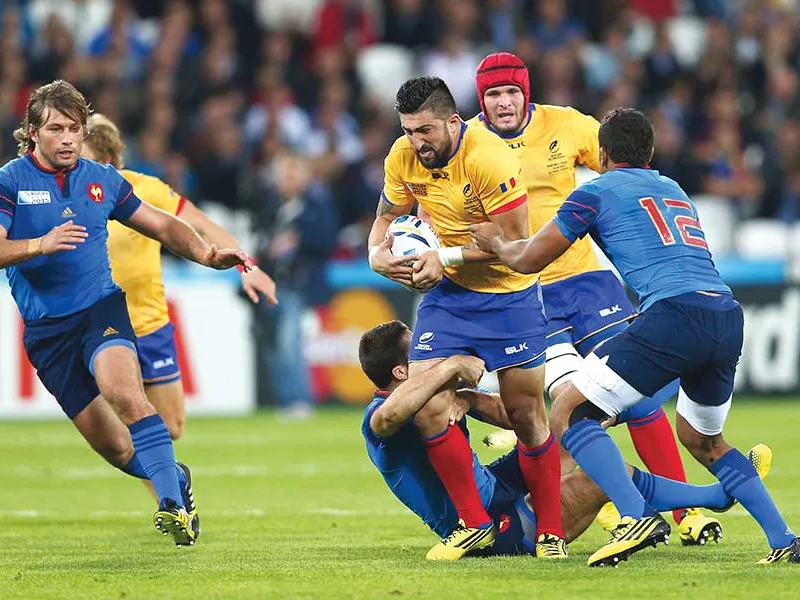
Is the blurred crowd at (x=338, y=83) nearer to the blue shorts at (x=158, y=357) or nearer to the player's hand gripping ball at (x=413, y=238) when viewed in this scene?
the blue shorts at (x=158, y=357)

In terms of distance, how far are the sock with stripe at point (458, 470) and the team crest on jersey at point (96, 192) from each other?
90.7 inches

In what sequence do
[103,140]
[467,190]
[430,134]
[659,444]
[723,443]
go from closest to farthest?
[723,443] < [430,134] < [467,190] < [659,444] < [103,140]

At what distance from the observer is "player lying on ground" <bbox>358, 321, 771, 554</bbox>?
766 cm

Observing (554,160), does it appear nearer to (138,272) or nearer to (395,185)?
(395,185)

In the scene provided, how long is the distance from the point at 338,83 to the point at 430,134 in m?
11.8

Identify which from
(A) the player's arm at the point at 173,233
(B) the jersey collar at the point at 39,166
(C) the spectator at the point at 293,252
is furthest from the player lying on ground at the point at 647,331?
(C) the spectator at the point at 293,252

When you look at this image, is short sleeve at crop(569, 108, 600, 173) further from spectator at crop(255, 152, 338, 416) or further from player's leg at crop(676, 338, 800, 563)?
spectator at crop(255, 152, 338, 416)

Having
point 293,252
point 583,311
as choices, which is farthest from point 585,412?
point 293,252

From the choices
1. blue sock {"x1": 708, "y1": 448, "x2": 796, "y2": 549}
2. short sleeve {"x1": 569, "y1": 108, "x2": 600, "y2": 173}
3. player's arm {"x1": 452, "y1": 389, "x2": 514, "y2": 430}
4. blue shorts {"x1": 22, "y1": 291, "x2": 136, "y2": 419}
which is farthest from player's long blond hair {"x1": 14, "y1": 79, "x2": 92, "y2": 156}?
blue sock {"x1": 708, "y1": 448, "x2": 796, "y2": 549}

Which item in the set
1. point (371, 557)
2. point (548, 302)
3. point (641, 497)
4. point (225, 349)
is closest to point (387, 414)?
point (371, 557)

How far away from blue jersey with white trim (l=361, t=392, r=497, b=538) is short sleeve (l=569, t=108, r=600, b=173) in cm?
214

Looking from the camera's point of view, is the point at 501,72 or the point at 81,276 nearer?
the point at 81,276

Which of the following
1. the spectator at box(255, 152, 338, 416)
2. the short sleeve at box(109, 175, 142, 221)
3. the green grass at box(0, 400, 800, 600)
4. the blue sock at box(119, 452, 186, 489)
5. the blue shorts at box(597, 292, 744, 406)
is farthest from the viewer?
the spectator at box(255, 152, 338, 416)

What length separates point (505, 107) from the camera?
9141 mm
